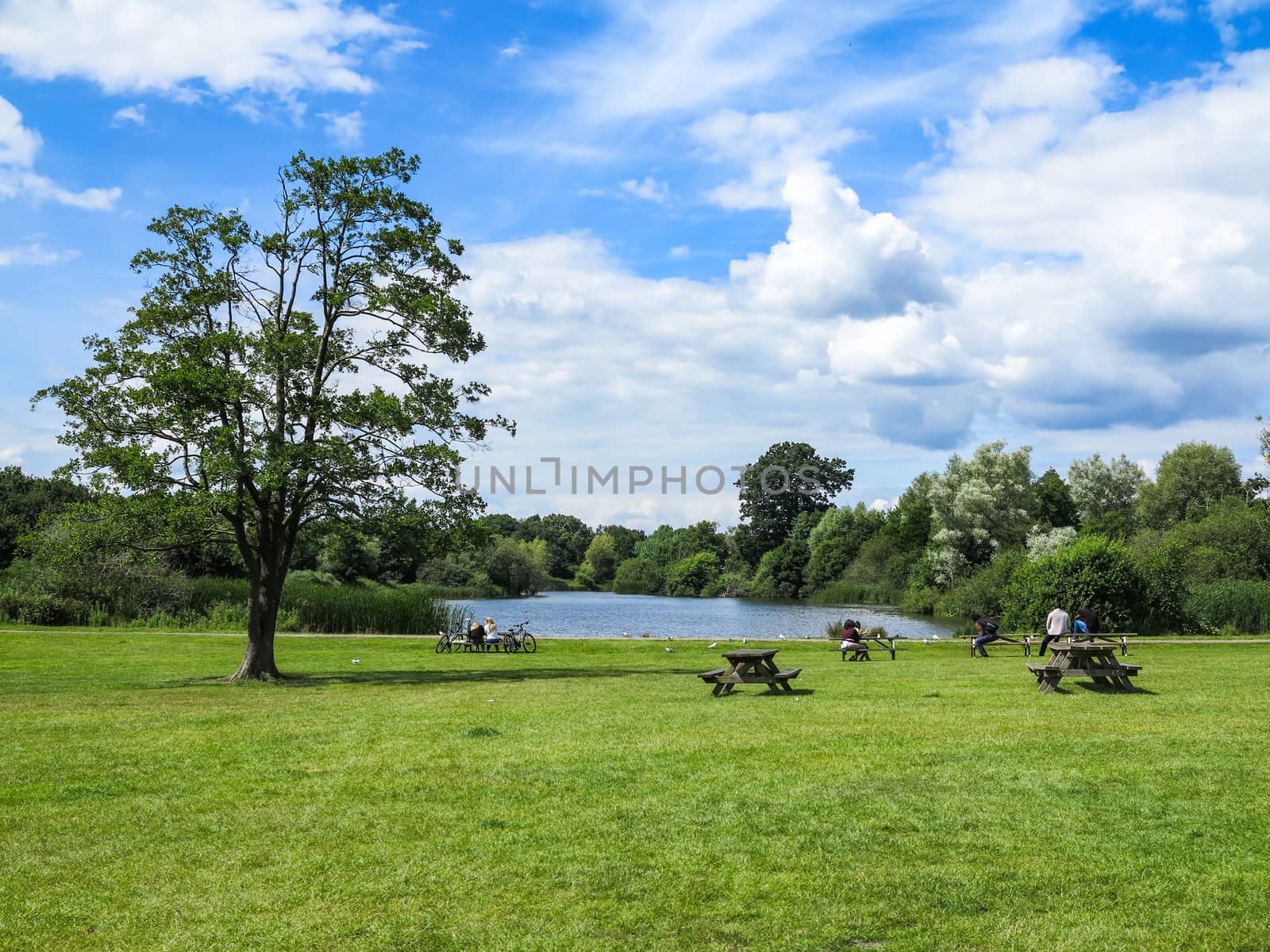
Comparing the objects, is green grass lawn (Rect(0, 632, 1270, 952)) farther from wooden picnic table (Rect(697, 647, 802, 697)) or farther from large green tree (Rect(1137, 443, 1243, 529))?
large green tree (Rect(1137, 443, 1243, 529))

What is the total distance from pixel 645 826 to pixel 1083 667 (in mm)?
10352

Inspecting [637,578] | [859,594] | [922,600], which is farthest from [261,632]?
[637,578]

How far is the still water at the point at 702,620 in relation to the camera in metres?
42.8

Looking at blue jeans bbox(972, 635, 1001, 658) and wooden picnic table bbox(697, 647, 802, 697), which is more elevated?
wooden picnic table bbox(697, 647, 802, 697)

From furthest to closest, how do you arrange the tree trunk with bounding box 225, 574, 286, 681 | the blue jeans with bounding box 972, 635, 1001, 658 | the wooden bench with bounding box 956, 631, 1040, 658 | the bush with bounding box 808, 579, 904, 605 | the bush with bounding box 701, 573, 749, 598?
the bush with bounding box 701, 573, 749, 598 → the bush with bounding box 808, 579, 904, 605 → the blue jeans with bounding box 972, 635, 1001, 658 → the wooden bench with bounding box 956, 631, 1040, 658 → the tree trunk with bounding box 225, 574, 286, 681

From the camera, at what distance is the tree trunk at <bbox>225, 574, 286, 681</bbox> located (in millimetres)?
19828

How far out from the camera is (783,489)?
108m

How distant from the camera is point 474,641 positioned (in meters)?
29.0

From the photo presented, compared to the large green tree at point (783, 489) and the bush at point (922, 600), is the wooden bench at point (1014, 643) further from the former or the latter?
the large green tree at point (783, 489)

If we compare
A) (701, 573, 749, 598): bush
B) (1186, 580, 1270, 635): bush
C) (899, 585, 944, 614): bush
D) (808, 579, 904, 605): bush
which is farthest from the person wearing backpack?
(701, 573, 749, 598): bush

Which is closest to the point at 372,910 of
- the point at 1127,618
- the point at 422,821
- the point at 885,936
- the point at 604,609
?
the point at 422,821

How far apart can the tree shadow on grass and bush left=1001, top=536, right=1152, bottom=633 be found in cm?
1710

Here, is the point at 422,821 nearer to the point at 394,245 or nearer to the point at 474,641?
the point at 394,245

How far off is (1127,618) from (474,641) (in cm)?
2218
